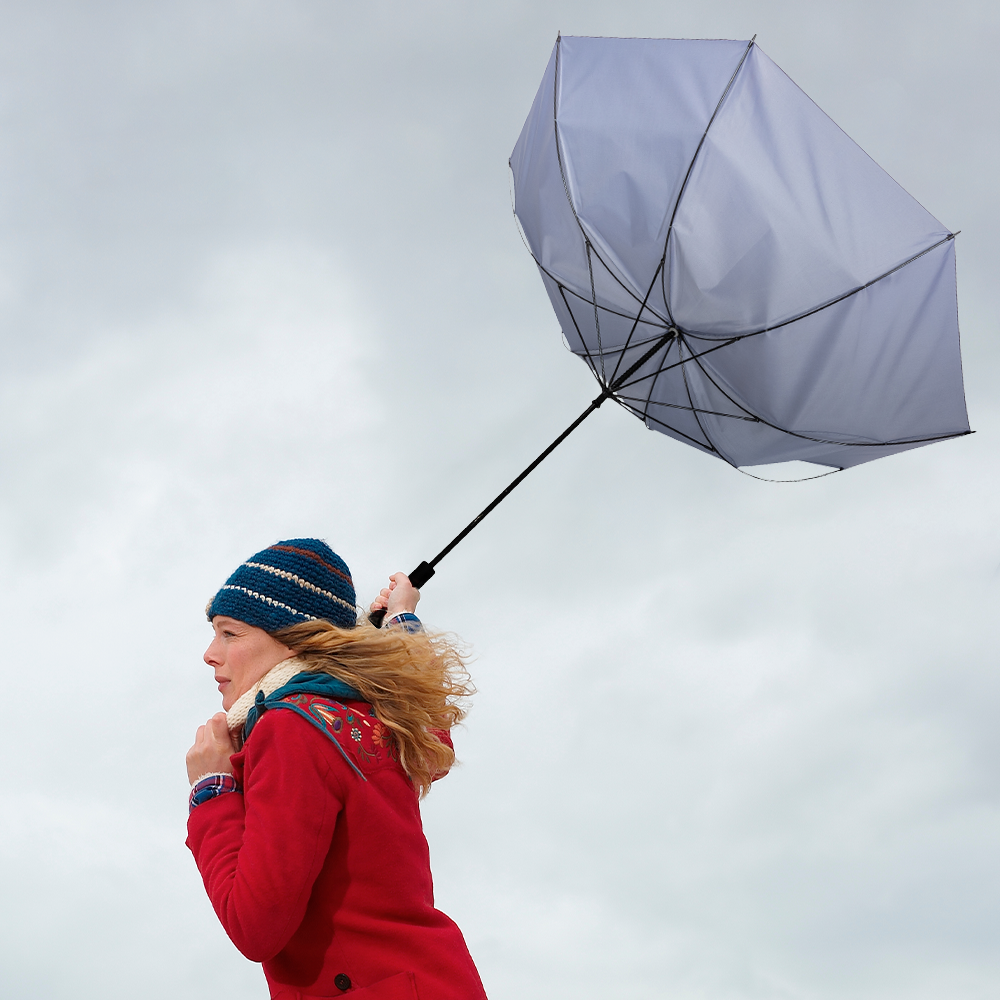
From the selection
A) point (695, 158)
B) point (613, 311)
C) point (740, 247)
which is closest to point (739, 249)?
point (740, 247)

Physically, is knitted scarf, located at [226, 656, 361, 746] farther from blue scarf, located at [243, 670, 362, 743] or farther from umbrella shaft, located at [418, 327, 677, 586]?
umbrella shaft, located at [418, 327, 677, 586]

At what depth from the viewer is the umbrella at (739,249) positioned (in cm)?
465

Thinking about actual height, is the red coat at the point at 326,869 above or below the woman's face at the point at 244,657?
below

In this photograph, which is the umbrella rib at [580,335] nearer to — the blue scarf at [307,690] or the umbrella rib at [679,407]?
the umbrella rib at [679,407]

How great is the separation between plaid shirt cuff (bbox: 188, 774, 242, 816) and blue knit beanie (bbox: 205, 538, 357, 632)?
1.43 ft

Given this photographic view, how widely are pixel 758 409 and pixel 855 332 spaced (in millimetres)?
631

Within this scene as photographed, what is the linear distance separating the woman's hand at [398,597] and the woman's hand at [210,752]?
3.79ft

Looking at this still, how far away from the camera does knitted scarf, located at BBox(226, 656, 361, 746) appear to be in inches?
110

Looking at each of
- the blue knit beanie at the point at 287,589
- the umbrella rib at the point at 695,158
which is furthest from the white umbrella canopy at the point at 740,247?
the blue knit beanie at the point at 287,589

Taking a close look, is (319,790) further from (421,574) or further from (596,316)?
(596,316)

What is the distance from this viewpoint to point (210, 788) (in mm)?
2801

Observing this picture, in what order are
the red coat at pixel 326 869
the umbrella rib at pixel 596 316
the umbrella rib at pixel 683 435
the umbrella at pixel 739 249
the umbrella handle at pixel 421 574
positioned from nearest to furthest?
the red coat at pixel 326 869 < the umbrella handle at pixel 421 574 < the umbrella at pixel 739 249 < the umbrella rib at pixel 596 316 < the umbrella rib at pixel 683 435

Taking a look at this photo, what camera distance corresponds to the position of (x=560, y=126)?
5.00 meters

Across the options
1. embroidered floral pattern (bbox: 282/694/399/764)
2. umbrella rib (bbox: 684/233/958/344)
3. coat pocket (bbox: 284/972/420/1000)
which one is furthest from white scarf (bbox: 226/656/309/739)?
umbrella rib (bbox: 684/233/958/344)
